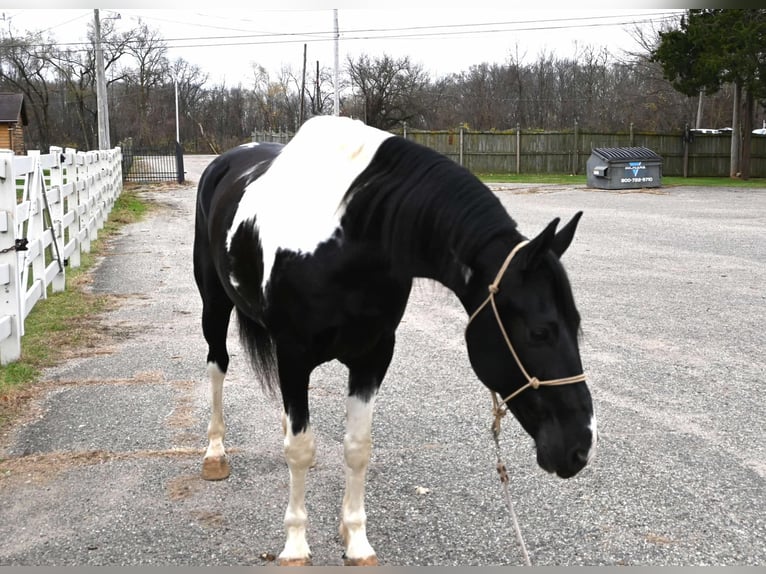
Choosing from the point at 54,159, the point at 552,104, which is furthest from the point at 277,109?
the point at 54,159

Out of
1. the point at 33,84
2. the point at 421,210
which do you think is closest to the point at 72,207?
the point at 421,210

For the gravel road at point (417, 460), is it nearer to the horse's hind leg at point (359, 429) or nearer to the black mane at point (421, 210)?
the horse's hind leg at point (359, 429)

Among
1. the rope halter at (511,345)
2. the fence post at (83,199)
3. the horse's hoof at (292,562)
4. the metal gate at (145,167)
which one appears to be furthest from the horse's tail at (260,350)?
the metal gate at (145,167)

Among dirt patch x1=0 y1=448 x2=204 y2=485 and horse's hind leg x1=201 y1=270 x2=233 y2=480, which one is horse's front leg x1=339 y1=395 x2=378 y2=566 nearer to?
horse's hind leg x1=201 y1=270 x2=233 y2=480

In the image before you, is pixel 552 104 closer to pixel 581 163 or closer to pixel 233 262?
pixel 581 163

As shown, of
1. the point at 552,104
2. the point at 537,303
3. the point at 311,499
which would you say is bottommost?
the point at 311,499

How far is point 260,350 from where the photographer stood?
11.5 ft

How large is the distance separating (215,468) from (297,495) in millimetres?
895

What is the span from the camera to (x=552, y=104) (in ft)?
144

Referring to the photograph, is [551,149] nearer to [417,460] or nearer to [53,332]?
[53,332]

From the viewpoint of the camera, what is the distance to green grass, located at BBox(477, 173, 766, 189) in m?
25.0

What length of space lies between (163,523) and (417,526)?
1.09 m

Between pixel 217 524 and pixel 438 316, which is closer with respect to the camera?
pixel 217 524

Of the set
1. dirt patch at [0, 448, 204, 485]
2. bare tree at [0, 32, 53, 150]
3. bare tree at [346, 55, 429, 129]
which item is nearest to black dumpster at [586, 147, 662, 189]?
bare tree at [346, 55, 429, 129]
